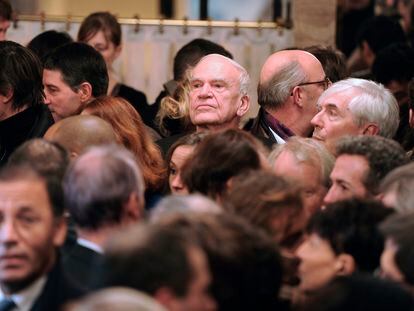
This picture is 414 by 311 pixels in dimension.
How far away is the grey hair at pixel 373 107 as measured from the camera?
1004 centimetres

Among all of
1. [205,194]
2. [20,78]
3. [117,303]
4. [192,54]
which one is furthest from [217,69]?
[117,303]

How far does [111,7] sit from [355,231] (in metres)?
10.3

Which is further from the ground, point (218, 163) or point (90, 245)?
point (218, 163)

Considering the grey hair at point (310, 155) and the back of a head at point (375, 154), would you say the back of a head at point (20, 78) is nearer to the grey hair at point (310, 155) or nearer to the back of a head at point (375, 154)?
the grey hair at point (310, 155)

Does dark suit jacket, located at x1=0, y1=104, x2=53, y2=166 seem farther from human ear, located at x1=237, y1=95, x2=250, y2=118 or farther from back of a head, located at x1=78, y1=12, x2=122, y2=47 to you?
back of a head, located at x1=78, y1=12, x2=122, y2=47

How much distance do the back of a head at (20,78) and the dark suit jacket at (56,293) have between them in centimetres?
354

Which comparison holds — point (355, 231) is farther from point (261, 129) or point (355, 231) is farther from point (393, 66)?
point (393, 66)

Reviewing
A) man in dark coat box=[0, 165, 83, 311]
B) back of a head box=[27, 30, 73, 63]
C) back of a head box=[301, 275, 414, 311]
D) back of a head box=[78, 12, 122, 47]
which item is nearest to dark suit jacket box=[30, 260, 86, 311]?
man in dark coat box=[0, 165, 83, 311]

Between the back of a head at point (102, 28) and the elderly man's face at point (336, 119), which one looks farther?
the back of a head at point (102, 28)

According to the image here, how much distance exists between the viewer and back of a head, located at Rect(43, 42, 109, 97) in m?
11.0

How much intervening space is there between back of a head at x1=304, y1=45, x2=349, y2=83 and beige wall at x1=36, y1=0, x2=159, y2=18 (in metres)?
5.46

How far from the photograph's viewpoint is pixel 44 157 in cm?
811

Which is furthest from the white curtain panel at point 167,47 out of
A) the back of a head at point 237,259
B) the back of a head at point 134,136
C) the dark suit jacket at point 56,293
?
the back of a head at point 237,259

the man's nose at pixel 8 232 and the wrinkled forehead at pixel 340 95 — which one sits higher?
the man's nose at pixel 8 232
